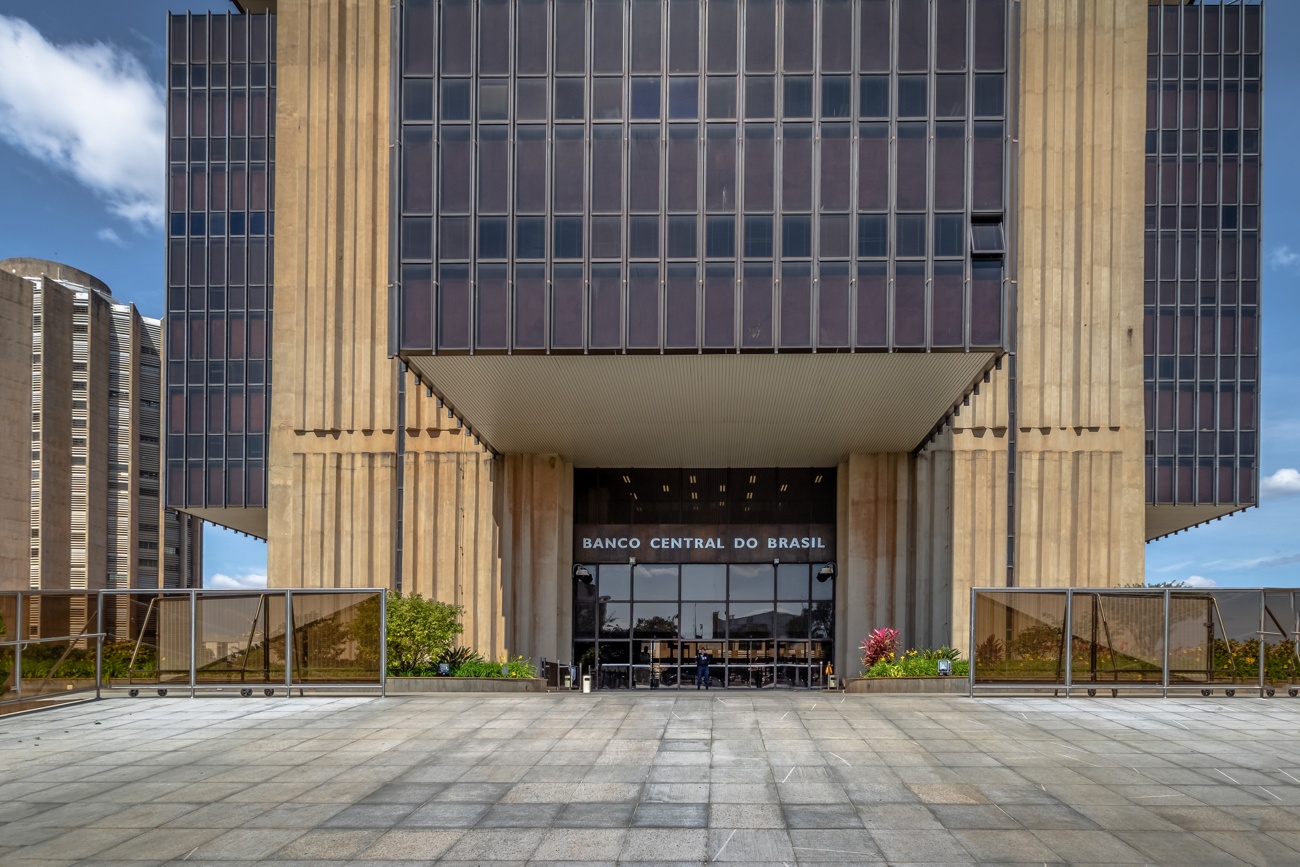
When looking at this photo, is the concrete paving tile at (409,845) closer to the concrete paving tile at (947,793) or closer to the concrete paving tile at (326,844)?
the concrete paving tile at (326,844)

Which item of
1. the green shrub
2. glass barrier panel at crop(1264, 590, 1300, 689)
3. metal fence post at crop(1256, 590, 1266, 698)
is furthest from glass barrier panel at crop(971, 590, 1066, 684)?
the green shrub

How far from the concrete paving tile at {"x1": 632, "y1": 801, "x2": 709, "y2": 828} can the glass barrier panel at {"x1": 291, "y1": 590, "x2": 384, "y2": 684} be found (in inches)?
384

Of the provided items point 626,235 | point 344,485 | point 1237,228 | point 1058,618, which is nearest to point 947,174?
point 626,235

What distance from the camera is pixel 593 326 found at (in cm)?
2650

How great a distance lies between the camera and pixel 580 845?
9.06 metres

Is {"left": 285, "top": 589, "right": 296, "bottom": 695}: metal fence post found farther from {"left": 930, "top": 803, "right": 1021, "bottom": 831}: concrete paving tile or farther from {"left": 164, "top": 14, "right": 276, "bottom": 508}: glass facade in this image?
{"left": 164, "top": 14, "right": 276, "bottom": 508}: glass facade

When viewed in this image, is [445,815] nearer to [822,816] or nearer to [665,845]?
[665,845]

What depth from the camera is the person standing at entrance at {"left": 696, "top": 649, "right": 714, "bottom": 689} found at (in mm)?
39906

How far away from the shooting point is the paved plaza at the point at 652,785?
29.8 feet

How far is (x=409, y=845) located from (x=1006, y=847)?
17.3 ft

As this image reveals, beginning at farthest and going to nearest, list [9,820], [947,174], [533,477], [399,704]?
[533,477] < [947,174] < [399,704] < [9,820]

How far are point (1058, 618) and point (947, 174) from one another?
1245cm

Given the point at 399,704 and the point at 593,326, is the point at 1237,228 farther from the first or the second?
the point at 399,704

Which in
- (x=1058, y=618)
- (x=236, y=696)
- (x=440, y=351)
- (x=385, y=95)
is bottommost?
(x=236, y=696)
